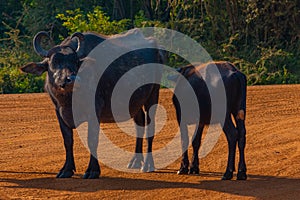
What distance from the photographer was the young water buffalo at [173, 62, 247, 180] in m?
9.71

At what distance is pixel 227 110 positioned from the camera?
9.72 m

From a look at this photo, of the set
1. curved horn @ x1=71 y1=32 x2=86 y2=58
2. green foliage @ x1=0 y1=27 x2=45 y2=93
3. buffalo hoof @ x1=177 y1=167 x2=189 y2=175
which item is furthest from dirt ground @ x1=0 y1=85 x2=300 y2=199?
green foliage @ x1=0 y1=27 x2=45 y2=93

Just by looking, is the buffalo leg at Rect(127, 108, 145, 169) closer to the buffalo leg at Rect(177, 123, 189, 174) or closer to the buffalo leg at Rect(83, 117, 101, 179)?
the buffalo leg at Rect(177, 123, 189, 174)

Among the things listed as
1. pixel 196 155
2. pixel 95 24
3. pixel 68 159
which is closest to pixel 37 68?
pixel 68 159

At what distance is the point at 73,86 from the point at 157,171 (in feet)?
5.89

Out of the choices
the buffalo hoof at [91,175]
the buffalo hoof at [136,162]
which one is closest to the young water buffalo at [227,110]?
the buffalo hoof at [136,162]

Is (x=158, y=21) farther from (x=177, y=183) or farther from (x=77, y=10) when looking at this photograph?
(x=177, y=183)

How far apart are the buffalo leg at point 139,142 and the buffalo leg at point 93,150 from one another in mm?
907

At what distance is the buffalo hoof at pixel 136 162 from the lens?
10695 millimetres

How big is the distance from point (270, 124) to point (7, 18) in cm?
1598

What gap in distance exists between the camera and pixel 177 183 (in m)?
9.46

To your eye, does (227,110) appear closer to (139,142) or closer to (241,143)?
(241,143)

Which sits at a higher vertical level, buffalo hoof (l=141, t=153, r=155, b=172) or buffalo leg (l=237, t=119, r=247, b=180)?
buffalo leg (l=237, t=119, r=247, b=180)

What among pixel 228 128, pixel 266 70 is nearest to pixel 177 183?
pixel 228 128
